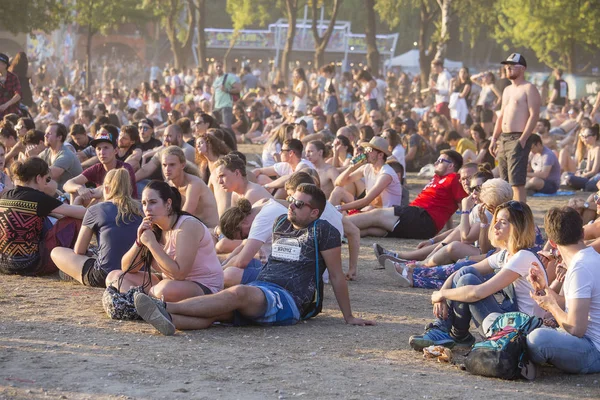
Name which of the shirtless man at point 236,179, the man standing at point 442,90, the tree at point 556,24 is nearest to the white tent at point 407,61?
the tree at point 556,24

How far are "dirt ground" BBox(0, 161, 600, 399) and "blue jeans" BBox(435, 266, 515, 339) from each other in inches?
12.5

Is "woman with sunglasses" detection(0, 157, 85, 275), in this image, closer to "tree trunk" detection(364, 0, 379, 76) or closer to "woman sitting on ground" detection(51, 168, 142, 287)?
"woman sitting on ground" detection(51, 168, 142, 287)

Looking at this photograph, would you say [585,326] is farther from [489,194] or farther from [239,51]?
[239,51]

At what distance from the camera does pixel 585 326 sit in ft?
18.4

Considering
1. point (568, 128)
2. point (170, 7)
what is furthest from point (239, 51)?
point (568, 128)

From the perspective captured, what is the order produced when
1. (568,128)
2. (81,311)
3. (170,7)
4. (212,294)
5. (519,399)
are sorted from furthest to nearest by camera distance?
(170,7), (568,128), (81,311), (212,294), (519,399)

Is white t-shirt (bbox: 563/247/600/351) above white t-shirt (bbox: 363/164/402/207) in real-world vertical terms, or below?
above

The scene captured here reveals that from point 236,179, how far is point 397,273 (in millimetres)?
1747

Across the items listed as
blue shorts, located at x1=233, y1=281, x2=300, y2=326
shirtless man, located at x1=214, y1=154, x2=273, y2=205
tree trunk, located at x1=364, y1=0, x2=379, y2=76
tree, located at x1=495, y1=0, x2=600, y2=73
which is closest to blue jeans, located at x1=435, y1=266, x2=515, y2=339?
blue shorts, located at x1=233, y1=281, x2=300, y2=326

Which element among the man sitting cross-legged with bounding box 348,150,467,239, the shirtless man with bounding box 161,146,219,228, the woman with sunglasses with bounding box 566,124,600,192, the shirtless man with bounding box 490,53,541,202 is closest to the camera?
the shirtless man with bounding box 161,146,219,228

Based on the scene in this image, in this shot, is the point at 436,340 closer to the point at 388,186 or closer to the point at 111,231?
the point at 111,231

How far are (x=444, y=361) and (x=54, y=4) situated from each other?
111 feet

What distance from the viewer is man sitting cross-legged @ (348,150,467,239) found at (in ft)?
36.8

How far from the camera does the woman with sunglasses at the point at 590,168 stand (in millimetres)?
16516
